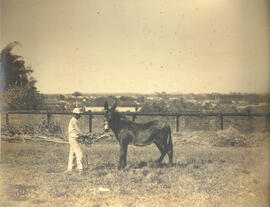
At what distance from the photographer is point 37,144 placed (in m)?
3.17

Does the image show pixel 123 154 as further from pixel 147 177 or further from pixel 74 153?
pixel 74 153

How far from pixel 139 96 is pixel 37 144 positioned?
1.19m

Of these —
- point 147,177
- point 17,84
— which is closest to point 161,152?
point 147,177

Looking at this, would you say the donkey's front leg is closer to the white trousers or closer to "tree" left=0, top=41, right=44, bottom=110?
the white trousers

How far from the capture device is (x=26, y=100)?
10.5 feet

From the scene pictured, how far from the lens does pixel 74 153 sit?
3105 millimetres

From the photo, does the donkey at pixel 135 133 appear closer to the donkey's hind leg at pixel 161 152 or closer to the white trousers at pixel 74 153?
the donkey's hind leg at pixel 161 152

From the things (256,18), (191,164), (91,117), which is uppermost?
(256,18)

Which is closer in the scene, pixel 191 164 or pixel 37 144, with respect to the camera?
pixel 191 164

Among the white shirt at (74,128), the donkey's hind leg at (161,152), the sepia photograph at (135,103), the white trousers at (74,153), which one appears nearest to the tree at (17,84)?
the sepia photograph at (135,103)

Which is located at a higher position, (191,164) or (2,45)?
(2,45)

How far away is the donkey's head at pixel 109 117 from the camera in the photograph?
3068 mm

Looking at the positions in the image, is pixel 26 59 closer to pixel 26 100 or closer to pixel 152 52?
pixel 26 100

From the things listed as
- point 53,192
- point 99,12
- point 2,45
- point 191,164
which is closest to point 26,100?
point 2,45
